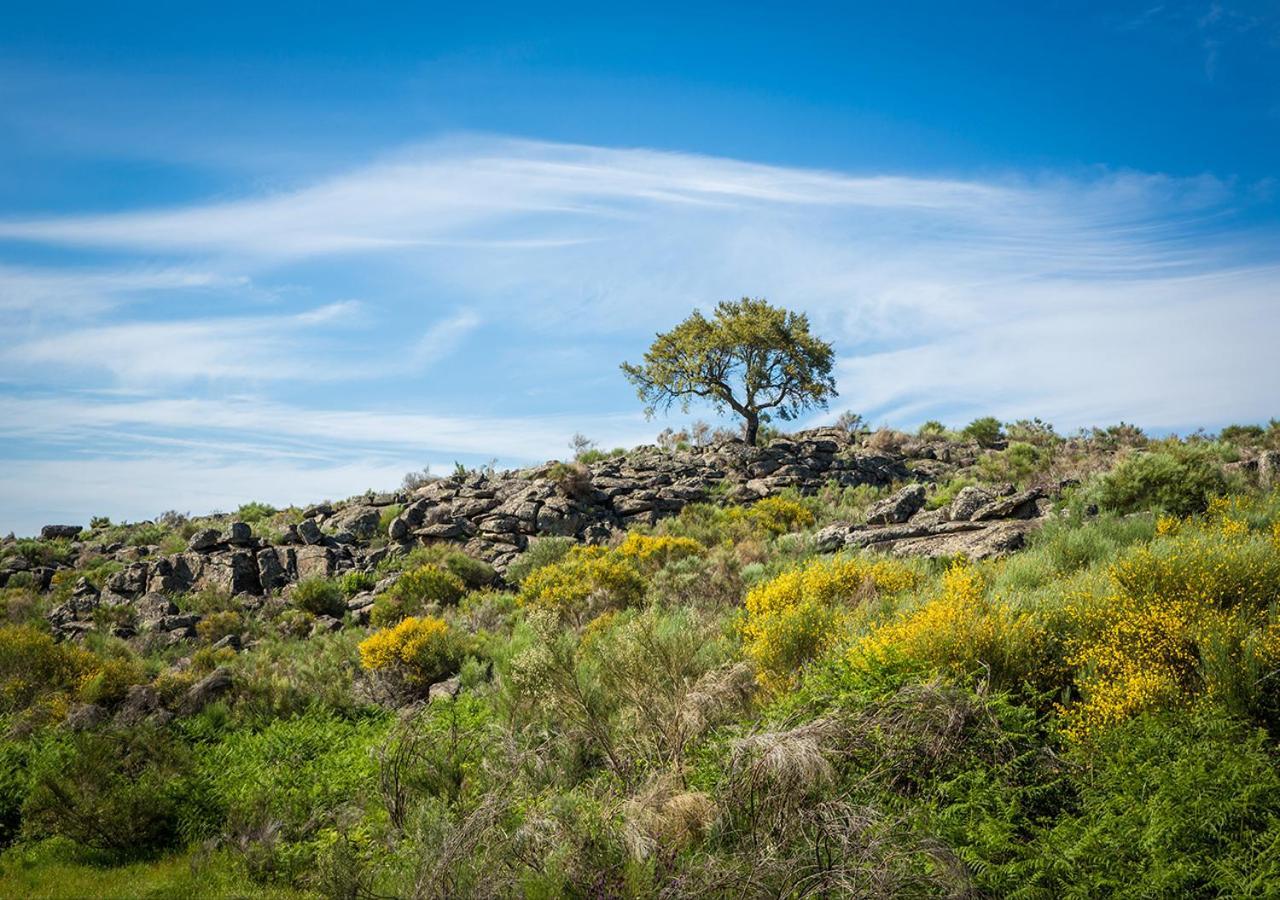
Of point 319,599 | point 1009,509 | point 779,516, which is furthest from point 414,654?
point 779,516

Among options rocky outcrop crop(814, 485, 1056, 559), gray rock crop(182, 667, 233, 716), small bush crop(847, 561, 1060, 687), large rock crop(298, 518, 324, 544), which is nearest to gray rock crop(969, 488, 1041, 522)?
rocky outcrop crop(814, 485, 1056, 559)

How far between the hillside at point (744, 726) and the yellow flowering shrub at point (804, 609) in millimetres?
53

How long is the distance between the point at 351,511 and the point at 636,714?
2433 centimetres

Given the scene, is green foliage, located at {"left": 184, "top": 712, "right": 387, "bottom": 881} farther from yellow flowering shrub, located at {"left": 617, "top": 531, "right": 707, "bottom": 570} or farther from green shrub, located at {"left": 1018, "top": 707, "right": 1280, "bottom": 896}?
yellow flowering shrub, located at {"left": 617, "top": 531, "right": 707, "bottom": 570}

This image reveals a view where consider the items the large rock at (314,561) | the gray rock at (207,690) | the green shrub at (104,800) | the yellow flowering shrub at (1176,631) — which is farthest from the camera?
the large rock at (314,561)

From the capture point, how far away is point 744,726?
746 cm

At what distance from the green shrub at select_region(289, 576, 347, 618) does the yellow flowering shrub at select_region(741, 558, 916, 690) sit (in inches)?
551

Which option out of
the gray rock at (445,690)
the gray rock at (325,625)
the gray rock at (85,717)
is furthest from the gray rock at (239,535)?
the gray rock at (445,690)

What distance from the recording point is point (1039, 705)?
7133 mm

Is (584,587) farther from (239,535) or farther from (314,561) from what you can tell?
(239,535)

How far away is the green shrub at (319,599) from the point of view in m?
21.5

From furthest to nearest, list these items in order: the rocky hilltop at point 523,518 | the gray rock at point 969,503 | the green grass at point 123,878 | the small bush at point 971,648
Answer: the rocky hilltop at point 523,518
the gray rock at point 969,503
the green grass at point 123,878
the small bush at point 971,648

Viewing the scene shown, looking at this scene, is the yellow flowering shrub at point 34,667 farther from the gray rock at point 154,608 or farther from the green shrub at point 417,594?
the green shrub at point 417,594

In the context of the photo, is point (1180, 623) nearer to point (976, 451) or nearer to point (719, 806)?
point (719, 806)
